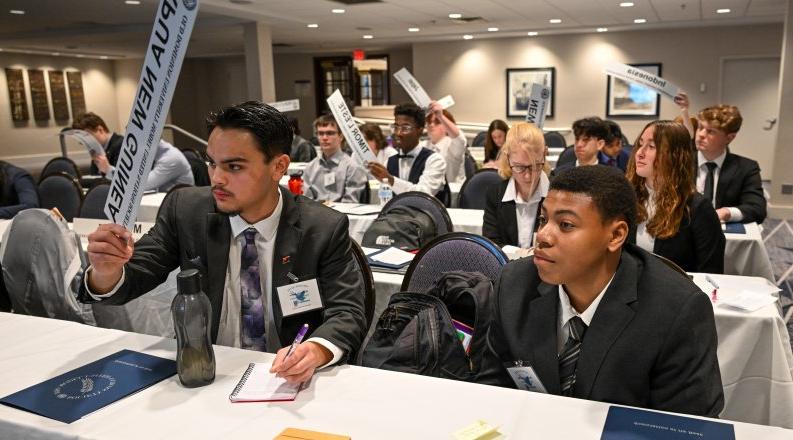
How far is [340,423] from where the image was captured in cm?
126

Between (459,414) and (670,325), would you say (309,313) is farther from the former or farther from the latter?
(670,325)

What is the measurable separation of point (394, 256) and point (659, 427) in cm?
188

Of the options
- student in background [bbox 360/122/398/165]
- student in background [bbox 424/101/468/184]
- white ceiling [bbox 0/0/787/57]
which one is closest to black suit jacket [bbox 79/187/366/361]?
student in background [bbox 424/101/468/184]

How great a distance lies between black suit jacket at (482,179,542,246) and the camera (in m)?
3.23

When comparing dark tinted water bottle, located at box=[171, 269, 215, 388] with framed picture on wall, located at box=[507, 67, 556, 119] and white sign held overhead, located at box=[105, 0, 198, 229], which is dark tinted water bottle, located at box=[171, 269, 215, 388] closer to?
white sign held overhead, located at box=[105, 0, 198, 229]

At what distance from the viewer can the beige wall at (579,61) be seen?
1111 cm

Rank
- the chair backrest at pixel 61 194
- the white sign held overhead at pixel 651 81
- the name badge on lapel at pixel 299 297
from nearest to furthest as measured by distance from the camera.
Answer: the name badge on lapel at pixel 299 297 → the white sign held overhead at pixel 651 81 → the chair backrest at pixel 61 194

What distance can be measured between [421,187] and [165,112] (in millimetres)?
3367

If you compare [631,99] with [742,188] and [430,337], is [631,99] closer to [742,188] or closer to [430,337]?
[742,188]

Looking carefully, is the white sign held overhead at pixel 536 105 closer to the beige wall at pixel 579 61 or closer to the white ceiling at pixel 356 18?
Answer: the white ceiling at pixel 356 18

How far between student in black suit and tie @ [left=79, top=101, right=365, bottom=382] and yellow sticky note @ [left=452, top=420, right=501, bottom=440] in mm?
539

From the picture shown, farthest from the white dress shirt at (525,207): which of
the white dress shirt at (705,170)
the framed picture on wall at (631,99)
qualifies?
the framed picture on wall at (631,99)

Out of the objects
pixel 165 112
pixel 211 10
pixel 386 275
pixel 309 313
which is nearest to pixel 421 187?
pixel 386 275

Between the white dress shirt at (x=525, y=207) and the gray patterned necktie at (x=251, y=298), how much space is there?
1.75m
